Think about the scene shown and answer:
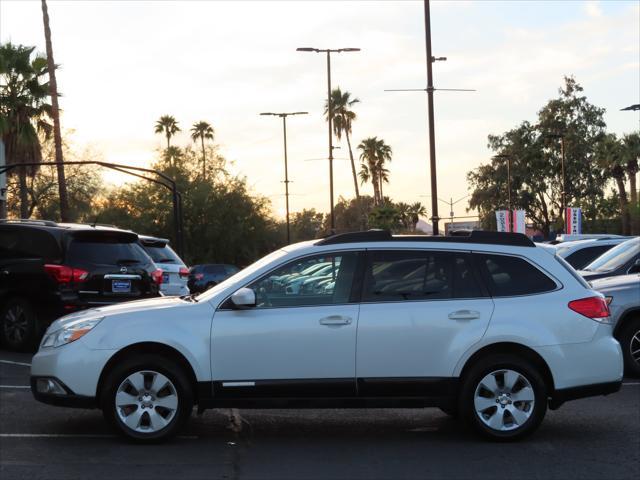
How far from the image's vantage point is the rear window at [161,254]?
1970 cm

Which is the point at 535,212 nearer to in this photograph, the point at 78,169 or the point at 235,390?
the point at 78,169

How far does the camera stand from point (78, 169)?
61969mm

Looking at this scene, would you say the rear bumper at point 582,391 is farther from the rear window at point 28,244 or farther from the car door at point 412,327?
the rear window at point 28,244

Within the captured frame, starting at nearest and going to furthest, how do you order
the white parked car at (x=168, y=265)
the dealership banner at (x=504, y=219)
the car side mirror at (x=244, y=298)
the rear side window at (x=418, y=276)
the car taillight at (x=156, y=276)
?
the car side mirror at (x=244, y=298) → the rear side window at (x=418, y=276) → the car taillight at (x=156, y=276) → the white parked car at (x=168, y=265) → the dealership banner at (x=504, y=219)

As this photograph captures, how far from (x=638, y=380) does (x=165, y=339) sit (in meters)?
6.53

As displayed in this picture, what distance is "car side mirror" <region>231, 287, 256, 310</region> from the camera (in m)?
8.12

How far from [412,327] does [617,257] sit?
696 cm

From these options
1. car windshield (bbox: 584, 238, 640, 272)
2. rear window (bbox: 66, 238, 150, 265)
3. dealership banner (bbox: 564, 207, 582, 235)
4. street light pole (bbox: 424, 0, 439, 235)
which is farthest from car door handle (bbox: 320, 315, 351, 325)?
dealership banner (bbox: 564, 207, 582, 235)

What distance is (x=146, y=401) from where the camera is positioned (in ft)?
27.1

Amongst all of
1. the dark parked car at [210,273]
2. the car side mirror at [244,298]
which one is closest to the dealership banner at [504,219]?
the dark parked car at [210,273]

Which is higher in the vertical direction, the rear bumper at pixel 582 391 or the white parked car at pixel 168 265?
the white parked car at pixel 168 265

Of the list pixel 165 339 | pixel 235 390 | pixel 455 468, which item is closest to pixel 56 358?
pixel 165 339

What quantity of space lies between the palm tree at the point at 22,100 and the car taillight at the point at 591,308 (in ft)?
114

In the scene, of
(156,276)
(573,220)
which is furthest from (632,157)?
(156,276)
